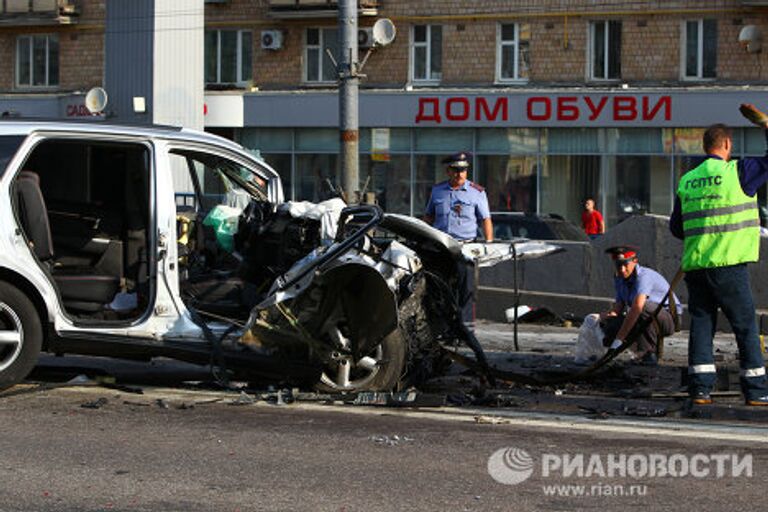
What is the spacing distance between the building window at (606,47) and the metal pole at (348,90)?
15.0 m

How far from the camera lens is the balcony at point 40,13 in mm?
39750

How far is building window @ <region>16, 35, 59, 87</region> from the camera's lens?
4075 cm

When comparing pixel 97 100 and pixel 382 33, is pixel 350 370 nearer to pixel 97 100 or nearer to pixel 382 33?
pixel 382 33

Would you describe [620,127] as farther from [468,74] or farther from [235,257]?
[235,257]

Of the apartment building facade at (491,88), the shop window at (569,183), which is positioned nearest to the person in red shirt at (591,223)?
the apartment building facade at (491,88)

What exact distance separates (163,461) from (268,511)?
3.89 ft

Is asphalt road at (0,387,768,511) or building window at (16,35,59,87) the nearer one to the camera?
asphalt road at (0,387,768,511)

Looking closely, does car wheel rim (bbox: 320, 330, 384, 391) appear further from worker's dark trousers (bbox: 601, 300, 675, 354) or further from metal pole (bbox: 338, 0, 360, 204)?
metal pole (bbox: 338, 0, 360, 204)

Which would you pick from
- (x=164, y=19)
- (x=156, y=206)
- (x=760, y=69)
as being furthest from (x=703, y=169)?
(x=760, y=69)

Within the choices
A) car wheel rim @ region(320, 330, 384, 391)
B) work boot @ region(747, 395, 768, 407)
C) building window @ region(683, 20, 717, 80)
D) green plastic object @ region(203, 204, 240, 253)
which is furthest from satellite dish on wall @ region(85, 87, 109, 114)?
work boot @ region(747, 395, 768, 407)

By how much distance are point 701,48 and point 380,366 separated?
1057 inches

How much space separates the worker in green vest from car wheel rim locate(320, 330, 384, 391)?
198cm

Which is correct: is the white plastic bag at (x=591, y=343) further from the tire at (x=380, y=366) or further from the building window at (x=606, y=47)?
the building window at (x=606, y=47)

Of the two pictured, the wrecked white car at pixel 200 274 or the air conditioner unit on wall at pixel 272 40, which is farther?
the air conditioner unit on wall at pixel 272 40
